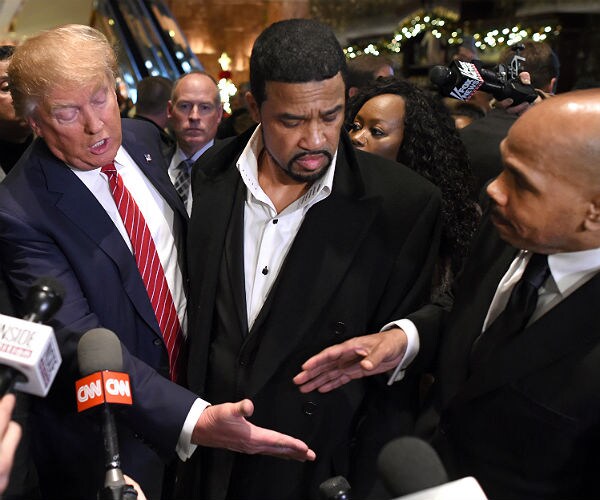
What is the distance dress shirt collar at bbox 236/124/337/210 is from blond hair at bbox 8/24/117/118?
1.55 ft

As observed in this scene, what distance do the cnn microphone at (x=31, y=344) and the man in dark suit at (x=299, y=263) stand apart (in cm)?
76

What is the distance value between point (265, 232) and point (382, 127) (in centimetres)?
106

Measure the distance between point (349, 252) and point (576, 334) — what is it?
28.4 inches

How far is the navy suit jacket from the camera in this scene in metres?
1.98

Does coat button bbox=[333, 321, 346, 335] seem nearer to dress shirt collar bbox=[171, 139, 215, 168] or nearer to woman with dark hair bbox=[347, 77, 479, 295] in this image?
woman with dark hair bbox=[347, 77, 479, 295]

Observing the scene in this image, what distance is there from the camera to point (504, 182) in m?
1.56

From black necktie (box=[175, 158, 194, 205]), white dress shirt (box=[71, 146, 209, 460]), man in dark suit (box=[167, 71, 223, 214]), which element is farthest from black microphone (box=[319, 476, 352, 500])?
man in dark suit (box=[167, 71, 223, 214])

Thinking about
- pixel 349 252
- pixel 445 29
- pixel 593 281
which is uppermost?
pixel 593 281

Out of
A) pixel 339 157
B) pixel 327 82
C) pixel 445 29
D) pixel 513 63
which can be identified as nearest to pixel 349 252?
pixel 339 157

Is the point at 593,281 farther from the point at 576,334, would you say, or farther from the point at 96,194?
the point at 96,194

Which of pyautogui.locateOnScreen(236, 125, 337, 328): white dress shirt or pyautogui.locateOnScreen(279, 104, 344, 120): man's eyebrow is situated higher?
→ pyautogui.locateOnScreen(279, 104, 344, 120): man's eyebrow

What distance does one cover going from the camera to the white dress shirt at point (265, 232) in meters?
2.08

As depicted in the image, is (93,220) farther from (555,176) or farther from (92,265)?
(555,176)

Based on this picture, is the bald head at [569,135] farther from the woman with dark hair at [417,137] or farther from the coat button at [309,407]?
the woman with dark hair at [417,137]
